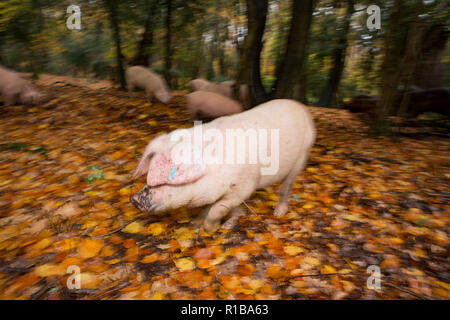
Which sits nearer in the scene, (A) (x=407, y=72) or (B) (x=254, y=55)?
(A) (x=407, y=72)

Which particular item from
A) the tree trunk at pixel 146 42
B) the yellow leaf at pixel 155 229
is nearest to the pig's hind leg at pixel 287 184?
the yellow leaf at pixel 155 229

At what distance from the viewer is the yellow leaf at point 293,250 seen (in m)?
2.34

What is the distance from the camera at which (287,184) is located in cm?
295

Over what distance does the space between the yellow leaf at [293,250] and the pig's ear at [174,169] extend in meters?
1.06

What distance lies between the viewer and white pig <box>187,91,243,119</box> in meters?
5.12

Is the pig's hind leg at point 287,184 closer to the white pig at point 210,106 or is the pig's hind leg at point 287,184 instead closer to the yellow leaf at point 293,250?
the yellow leaf at point 293,250

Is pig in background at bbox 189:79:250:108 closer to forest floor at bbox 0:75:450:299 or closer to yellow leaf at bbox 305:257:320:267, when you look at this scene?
forest floor at bbox 0:75:450:299

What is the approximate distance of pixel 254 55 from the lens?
5.75 metres

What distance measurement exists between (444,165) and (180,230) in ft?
14.2

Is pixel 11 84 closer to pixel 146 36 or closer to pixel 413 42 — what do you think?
pixel 146 36

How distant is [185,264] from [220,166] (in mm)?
871
